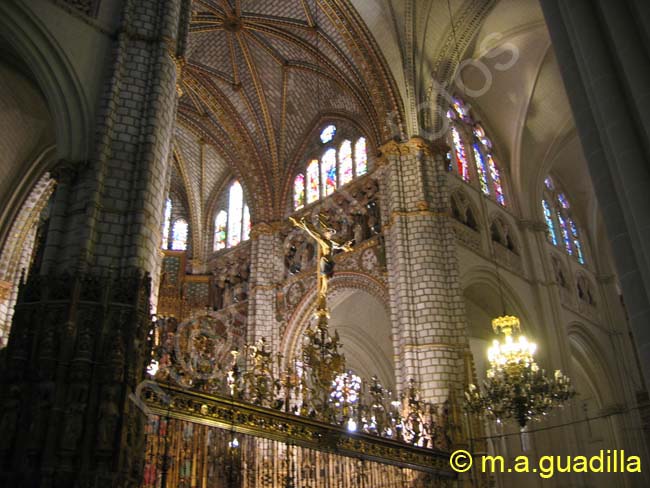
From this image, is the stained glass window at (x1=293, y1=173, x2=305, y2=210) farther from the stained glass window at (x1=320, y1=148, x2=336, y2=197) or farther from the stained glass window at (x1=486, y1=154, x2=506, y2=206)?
the stained glass window at (x1=486, y1=154, x2=506, y2=206)

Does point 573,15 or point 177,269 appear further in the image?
point 177,269

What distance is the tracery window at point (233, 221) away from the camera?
899 inches

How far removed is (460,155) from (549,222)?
5.63 m

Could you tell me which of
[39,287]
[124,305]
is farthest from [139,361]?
[39,287]

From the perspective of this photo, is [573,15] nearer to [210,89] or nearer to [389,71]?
[389,71]

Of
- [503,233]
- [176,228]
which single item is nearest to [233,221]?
[176,228]

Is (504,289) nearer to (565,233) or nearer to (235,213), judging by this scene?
(565,233)

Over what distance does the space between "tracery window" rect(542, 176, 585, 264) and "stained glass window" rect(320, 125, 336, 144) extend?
763cm

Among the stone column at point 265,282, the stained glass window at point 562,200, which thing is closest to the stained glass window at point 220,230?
the stone column at point 265,282

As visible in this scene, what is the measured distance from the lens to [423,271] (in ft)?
50.0

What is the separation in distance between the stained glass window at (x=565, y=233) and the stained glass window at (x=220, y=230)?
1203cm

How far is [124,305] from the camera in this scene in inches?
311

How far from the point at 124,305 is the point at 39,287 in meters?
1.06

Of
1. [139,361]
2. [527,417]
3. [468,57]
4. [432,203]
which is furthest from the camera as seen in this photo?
[468,57]
